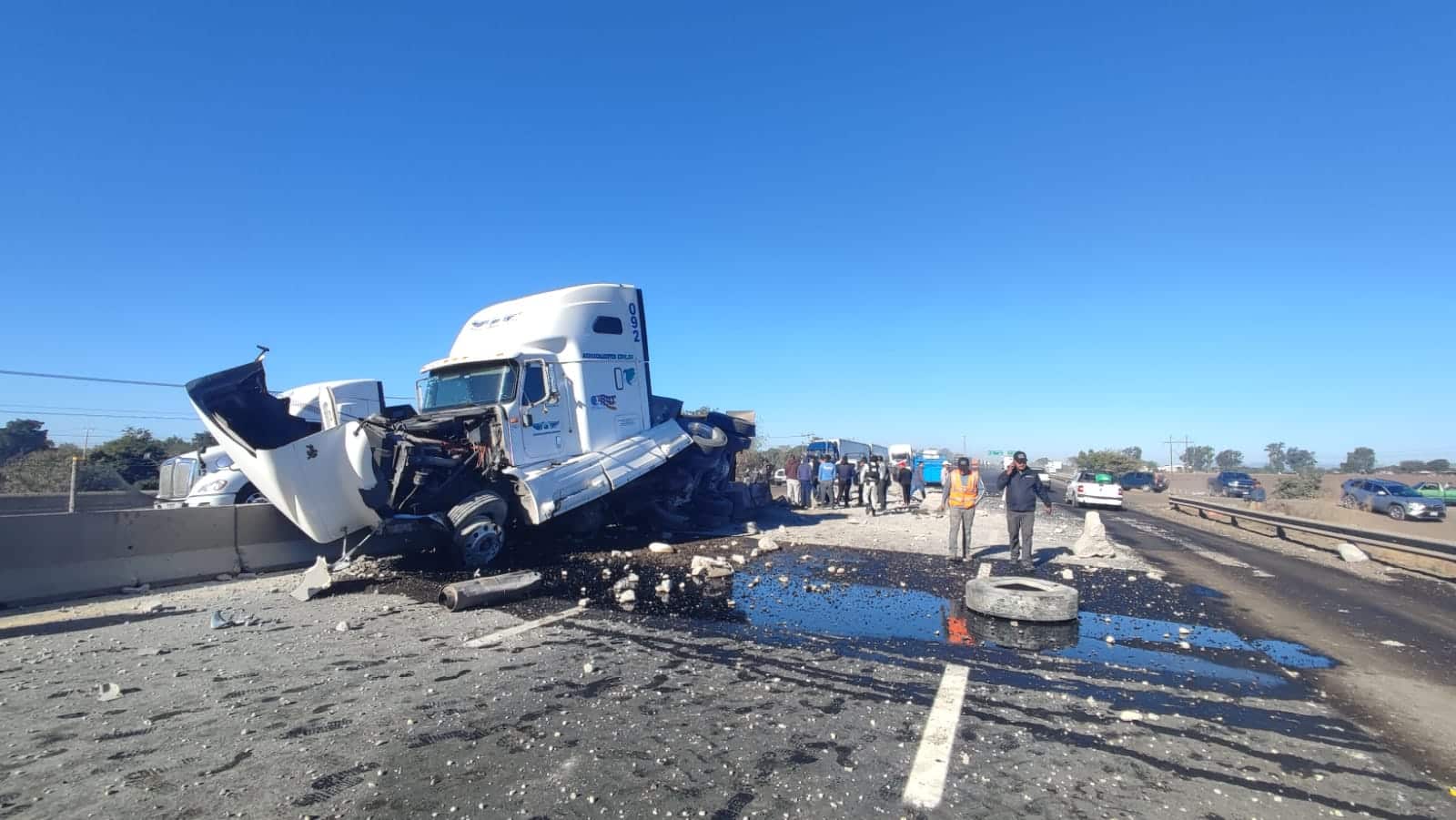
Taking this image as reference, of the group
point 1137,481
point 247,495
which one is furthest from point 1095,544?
point 1137,481

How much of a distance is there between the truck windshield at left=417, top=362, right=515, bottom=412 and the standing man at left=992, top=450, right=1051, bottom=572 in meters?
7.42

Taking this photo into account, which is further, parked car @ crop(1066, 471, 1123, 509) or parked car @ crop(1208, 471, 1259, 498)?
parked car @ crop(1208, 471, 1259, 498)

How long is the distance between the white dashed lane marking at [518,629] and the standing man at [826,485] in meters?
14.5

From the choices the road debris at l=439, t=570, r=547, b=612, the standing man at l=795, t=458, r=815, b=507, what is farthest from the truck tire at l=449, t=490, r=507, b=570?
the standing man at l=795, t=458, r=815, b=507

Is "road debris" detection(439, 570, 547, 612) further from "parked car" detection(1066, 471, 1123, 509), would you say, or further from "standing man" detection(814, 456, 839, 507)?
"parked car" detection(1066, 471, 1123, 509)

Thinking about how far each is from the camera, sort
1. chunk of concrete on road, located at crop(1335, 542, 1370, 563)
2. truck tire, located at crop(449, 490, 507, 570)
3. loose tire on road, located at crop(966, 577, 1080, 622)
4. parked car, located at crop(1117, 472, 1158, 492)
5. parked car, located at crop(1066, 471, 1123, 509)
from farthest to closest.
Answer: parked car, located at crop(1117, 472, 1158, 492) < parked car, located at crop(1066, 471, 1123, 509) < chunk of concrete on road, located at crop(1335, 542, 1370, 563) < truck tire, located at crop(449, 490, 507, 570) < loose tire on road, located at crop(966, 577, 1080, 622)

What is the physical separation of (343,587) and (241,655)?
2.76 meters

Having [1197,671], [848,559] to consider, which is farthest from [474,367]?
[1197,671]

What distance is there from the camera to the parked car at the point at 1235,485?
37156 mm

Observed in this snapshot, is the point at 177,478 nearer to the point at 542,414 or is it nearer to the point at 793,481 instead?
the point at 542,414

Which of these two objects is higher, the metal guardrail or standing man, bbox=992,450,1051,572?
standing man, bbox=992,450,1051,572

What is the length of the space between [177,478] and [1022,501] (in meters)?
19.2

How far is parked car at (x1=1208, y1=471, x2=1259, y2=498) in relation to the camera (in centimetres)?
3716

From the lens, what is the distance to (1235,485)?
3781cm
